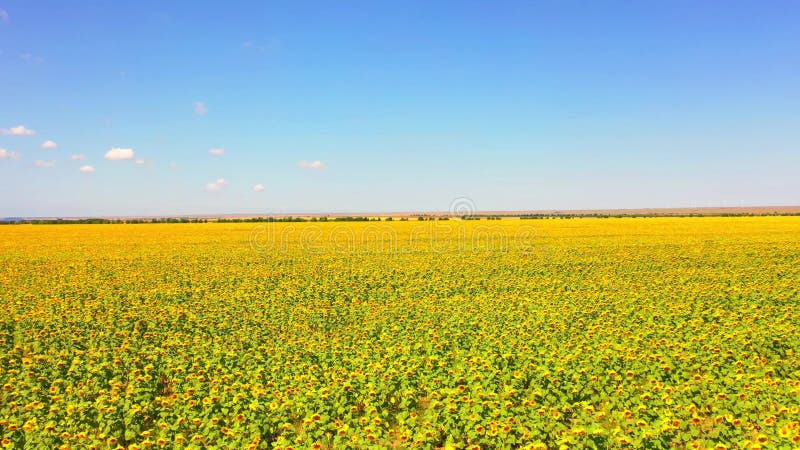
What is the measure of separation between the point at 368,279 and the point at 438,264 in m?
5.82

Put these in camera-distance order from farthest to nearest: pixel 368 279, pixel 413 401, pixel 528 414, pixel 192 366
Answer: pixel 368 279
pixel 192 366
pixel 413 401
pixel 528 414

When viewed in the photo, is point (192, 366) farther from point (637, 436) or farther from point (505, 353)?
point (637, 436)

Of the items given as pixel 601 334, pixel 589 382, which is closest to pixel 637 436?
pixel 589 382

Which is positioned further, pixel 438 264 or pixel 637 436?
pixel 438 264

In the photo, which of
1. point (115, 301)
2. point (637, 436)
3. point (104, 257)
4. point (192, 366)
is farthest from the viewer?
point (104, 257)

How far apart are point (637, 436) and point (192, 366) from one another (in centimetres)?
794

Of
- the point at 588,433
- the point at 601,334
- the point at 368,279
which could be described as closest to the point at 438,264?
the point at 368,279

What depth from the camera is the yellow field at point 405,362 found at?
7.03 m

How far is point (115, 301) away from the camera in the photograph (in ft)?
55.8

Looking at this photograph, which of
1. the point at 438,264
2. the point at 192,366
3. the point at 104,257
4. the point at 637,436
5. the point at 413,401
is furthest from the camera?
the point at 104,257

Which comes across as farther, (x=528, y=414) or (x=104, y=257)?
(x=104, y=257)

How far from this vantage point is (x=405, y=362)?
10078mm

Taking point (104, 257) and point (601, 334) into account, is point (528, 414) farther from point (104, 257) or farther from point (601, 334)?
point (104, 257)

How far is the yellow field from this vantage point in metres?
7.03
